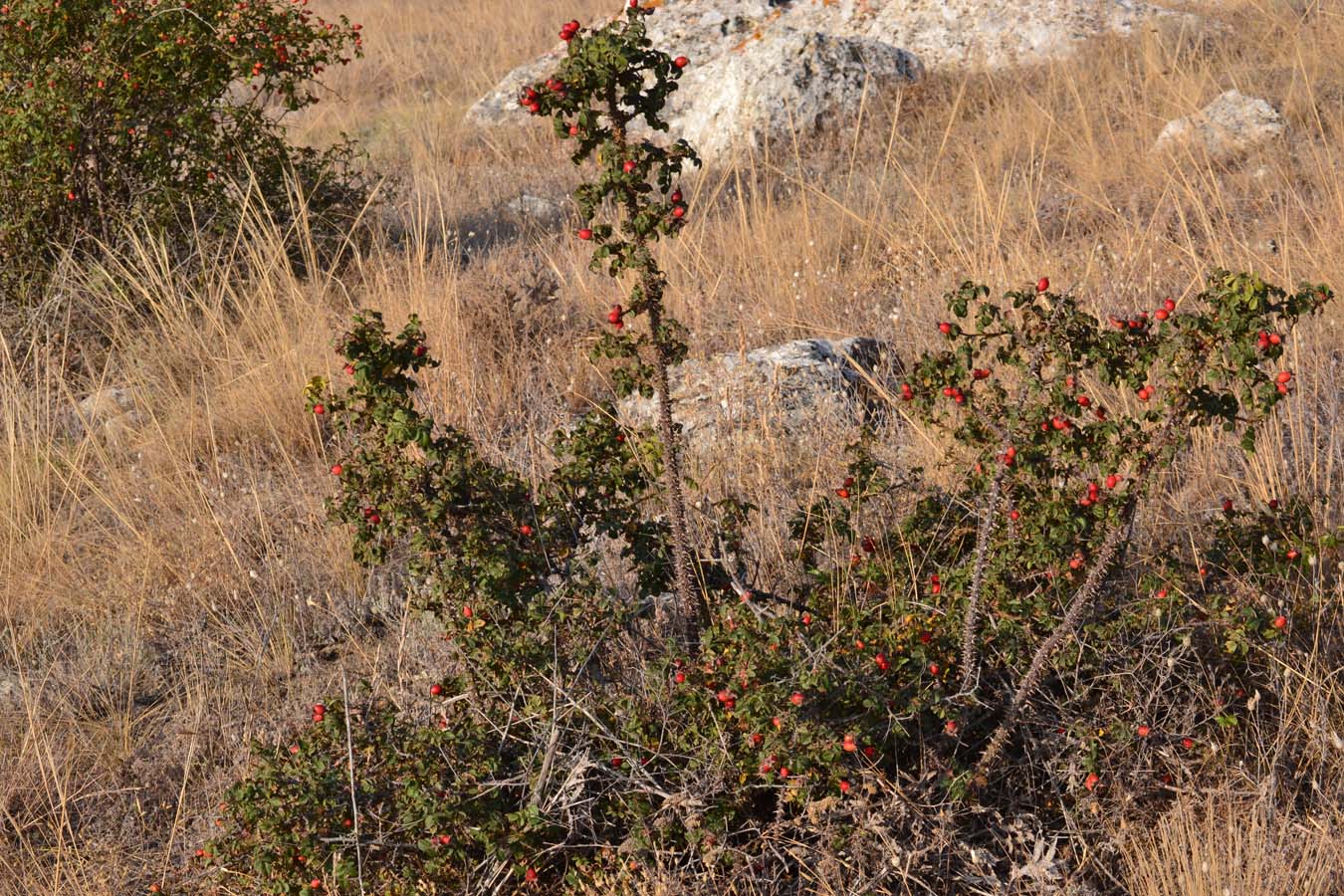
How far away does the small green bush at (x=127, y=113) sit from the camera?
528 centimetres

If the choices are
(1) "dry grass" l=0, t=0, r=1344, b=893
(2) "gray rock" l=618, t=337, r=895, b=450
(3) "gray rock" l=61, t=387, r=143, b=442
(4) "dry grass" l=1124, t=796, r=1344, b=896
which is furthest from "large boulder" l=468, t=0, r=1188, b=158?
(4) "dry grass" l=1124, t=796, r=1344, b=896

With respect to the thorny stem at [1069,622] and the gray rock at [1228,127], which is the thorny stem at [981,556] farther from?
the gray rock at [1228,127]

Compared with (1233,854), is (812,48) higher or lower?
higher

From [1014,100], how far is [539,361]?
3805 millimetres

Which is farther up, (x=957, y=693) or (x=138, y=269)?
(x=138, y=269)

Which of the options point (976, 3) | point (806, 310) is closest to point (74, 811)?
point (806, 310)

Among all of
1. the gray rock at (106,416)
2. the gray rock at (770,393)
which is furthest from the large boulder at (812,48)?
the gray rock at (106,416)

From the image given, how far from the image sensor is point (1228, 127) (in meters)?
5.88

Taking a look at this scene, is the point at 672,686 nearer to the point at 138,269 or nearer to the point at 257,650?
the point at 257,650

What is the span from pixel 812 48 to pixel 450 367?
420 cm

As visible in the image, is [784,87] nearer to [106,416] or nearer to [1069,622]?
[106,416]

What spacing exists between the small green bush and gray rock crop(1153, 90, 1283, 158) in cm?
392

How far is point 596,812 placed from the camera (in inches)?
98.2

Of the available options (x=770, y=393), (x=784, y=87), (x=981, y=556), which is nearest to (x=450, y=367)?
(x=770, y=393)
